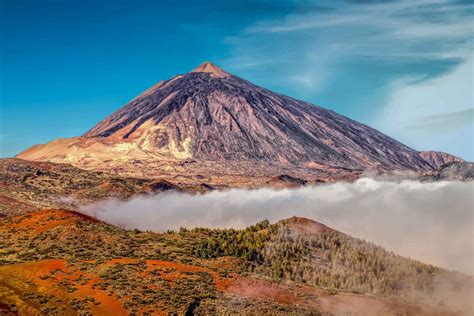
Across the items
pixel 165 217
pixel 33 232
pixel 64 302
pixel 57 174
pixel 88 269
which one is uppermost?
pixel 57 174

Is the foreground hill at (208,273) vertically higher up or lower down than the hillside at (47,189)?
lower down

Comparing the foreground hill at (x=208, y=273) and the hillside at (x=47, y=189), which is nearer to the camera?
the foreground hill at (x=208, y=273)

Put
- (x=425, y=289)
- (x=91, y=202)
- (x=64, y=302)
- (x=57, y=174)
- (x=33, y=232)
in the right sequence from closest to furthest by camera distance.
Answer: (x=64, y=302) → (x=33, y=232) → (x=425, y=289) → (x=91, y=202) → (x=57, y=174)

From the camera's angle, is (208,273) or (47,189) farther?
(47,189)

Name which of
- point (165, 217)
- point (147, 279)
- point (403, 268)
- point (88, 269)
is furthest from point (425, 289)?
point (165, 217)

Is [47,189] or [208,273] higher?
[47,189]

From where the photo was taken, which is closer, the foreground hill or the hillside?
the foreground hill

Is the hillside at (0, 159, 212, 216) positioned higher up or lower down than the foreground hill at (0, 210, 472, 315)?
higher up

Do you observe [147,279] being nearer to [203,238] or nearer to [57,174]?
[203,238]
